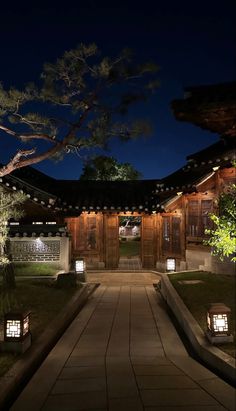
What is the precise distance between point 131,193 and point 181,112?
18827 mm

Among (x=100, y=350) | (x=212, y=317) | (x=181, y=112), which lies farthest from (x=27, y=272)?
(x=181, y=112)

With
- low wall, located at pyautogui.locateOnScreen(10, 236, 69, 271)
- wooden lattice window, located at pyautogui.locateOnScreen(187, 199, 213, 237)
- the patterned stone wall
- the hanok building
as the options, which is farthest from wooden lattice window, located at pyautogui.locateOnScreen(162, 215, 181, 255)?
the patterned stone wall

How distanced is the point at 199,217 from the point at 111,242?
5925 millimetres

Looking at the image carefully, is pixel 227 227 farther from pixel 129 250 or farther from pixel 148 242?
pixel 129 250

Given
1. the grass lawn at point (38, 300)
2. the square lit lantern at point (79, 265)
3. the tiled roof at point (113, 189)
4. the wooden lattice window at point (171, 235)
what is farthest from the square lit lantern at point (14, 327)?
the wooden lattice window at point (171, 235)

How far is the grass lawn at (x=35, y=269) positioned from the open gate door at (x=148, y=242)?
556 centimetres

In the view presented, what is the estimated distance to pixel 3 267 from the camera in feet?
45.0

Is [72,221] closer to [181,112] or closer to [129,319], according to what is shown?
[129,319]

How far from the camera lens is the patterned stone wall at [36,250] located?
60.9 ft

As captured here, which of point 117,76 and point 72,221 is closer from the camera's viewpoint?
point 117,76

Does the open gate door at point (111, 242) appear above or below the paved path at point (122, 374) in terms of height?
above

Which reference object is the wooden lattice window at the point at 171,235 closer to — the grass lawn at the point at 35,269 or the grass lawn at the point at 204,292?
the grass lawn at the point at 204,292

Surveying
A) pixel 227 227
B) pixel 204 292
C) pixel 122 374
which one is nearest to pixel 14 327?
pixel 122 374

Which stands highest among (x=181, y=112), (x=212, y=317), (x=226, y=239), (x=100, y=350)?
(x=181, y=112)
